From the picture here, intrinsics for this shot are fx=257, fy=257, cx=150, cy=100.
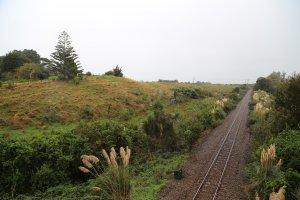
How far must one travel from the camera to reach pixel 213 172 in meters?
16.4

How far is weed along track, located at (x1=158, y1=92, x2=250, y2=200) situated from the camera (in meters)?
13.4

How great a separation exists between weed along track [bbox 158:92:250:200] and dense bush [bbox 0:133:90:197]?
5944mm

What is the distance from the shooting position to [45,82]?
136 feet

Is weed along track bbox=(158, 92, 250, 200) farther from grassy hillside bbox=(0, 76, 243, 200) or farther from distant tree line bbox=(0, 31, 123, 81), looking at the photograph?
distant tree line bbox=(0, 31, 123, 81)

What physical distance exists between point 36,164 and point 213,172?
10.8m

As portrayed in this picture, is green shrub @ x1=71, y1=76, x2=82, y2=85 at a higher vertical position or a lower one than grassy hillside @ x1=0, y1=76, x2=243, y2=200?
higher

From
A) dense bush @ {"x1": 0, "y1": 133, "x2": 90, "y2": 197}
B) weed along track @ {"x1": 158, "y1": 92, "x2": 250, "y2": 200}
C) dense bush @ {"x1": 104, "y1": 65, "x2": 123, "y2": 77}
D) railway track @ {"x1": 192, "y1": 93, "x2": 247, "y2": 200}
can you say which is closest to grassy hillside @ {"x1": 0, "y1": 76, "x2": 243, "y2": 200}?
dense bush @ {"x1": 0, "y1": 133, "x2": 90, "y2": 197}

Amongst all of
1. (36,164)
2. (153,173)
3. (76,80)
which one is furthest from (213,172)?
(76,80)

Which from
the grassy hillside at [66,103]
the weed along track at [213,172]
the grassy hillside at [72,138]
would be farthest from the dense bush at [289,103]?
the grassy hillside at [66,103]

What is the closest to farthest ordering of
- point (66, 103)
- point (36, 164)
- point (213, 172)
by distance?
1. point (36, 164)
2. point (213, 172)
3. point (66, 103)

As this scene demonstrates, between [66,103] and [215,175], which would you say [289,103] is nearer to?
[215,175]

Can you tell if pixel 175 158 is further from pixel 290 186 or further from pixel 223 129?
pixel 223 129

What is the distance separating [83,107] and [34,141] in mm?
16500

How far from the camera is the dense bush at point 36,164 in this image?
46.7 feet
